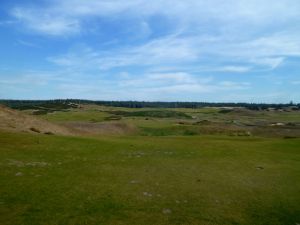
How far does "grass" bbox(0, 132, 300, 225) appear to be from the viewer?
52.3 feet

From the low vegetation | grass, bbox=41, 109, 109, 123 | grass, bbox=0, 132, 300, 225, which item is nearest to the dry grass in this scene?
the low vegetation

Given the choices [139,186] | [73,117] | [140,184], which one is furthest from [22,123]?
[73,117]

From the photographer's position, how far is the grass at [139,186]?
15.9 m

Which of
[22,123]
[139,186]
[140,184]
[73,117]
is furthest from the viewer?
[73,117]

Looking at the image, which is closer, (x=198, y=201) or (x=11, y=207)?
(x=11, y=207)

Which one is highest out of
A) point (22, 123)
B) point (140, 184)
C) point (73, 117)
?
point (22, 123)

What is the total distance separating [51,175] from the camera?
22.1m

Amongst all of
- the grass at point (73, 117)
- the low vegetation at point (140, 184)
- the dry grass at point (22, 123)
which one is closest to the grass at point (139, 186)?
the low vegetation at point (140, 184)

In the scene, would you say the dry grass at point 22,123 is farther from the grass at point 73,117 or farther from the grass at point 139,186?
the grass at point 73,117

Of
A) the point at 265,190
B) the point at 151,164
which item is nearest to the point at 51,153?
the point at 151,164

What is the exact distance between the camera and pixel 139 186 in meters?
20.7

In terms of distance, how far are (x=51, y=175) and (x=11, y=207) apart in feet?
19.9

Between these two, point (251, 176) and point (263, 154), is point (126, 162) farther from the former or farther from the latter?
point (263, 154)

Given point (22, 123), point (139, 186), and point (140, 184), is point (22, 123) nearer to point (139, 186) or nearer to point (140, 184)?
point (140, 184)
